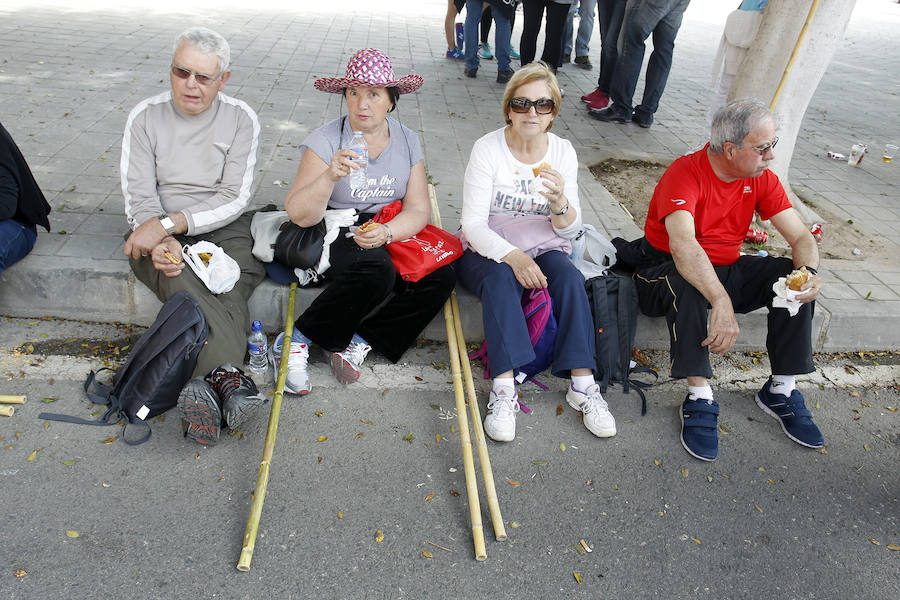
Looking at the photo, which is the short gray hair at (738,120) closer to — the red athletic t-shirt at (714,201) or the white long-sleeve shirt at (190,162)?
the red athletic t-shirt at (714,201)

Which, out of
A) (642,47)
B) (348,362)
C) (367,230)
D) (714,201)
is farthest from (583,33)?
(348,362)

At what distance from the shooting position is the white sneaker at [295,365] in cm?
321

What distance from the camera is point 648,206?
18.0ft

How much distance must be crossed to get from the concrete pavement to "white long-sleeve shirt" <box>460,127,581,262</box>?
50 centimetres

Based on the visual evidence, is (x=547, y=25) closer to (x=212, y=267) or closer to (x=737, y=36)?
(x=737, y=36)

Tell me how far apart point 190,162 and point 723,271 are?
2.82 metres

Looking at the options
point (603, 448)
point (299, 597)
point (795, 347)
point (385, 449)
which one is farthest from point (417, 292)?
point (795, 347)

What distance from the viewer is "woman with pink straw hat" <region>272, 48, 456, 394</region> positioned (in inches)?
128

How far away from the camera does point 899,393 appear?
12.2 ft

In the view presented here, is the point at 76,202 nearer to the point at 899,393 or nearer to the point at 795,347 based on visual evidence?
the point at 795,347

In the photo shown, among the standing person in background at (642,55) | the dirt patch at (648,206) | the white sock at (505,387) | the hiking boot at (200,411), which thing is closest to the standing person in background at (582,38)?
the standing person in background at (642,55)

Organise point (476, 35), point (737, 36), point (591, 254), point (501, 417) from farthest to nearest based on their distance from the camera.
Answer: point (476, 35) → point (737, 36) → point (591, 254) → point (501, 417)

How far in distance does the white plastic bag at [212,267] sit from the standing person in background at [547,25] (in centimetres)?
585

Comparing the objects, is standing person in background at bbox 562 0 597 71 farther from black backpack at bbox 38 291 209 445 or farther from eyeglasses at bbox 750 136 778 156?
black backpack at bbox 38 291 209 445
